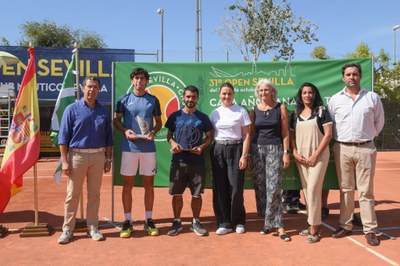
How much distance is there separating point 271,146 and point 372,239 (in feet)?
5.57

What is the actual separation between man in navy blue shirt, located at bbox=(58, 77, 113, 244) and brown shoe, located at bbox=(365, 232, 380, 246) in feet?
11.2

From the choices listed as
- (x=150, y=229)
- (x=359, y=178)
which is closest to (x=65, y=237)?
(x=150, y=229)

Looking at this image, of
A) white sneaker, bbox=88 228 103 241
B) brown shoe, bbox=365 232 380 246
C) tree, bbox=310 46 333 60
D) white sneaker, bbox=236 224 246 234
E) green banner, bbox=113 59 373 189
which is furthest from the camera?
tree, bbox=310 46 333 60

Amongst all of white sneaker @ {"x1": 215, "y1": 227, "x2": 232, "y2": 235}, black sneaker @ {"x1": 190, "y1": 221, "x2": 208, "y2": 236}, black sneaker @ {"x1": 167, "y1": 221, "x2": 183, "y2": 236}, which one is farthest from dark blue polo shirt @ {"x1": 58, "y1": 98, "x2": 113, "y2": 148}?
white sneaker @ {"x1": 215, "y1": 227, "x2": 232, "y2": 235}

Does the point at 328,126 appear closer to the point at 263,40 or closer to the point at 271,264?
the point at 271,264

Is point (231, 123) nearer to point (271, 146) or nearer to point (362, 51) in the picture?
point (271, 146)

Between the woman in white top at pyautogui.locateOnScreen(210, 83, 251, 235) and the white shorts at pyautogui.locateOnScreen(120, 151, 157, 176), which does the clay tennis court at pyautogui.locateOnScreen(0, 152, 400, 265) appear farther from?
the white shorts at pyautogui.locateOnScreen(120, 151, 157, 176)

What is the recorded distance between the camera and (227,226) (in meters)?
5.02

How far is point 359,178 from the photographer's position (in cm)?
474

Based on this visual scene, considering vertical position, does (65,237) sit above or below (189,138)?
below

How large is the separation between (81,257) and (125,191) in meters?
1.10

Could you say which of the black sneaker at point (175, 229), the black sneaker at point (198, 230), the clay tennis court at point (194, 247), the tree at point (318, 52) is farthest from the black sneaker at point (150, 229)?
the tree at point (318, 52)

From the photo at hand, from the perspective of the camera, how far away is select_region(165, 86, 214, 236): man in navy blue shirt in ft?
16.0

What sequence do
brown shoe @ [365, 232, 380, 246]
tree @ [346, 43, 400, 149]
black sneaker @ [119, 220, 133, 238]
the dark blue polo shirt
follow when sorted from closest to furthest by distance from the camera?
brown shoe @ [365, 232, 380, 246], the dark blue polo shirt, black sneaker @ [119, 220, 133, 238], tree @ [346, 43, 400, 149]
